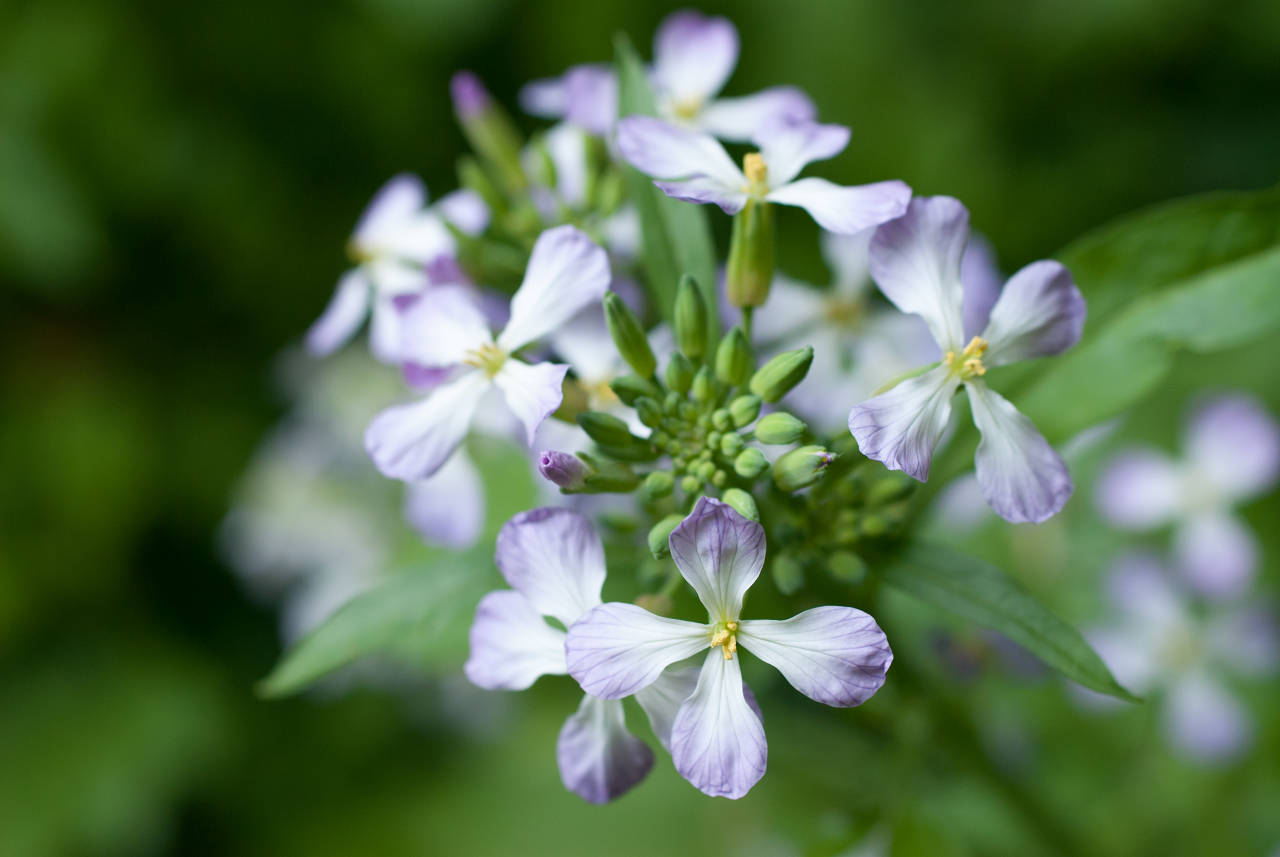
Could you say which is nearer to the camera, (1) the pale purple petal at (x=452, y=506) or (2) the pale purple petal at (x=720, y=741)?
(2) the pale purple petal at (x=720, y=741)

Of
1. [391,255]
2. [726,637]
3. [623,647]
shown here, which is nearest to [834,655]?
[726,637]

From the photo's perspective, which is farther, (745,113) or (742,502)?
(745,113)

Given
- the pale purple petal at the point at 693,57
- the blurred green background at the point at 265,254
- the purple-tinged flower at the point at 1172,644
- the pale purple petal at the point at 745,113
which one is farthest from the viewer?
the blurred green background at the point at 265,254

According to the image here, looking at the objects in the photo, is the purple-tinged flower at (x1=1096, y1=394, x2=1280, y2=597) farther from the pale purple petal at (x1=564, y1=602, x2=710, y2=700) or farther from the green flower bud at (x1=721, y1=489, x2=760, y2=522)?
the pale purple petal at (x1=564, y1=602, x2=710, y2=700)

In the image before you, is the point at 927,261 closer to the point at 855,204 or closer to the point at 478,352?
the point at 855,204

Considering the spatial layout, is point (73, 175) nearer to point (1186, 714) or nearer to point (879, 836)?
point (879, 836)

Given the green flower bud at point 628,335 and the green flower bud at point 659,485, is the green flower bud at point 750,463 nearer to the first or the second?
the green flower bud at point 659,485

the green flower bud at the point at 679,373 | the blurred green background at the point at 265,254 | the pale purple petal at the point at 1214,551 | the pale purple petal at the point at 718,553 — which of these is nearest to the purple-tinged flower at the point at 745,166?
the green flower bud at the point at 679,373
